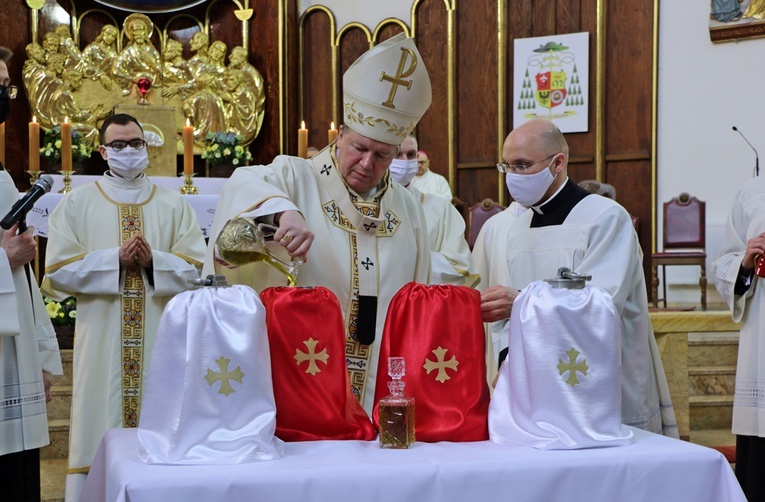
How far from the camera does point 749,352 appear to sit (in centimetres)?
429

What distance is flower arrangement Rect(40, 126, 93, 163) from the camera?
8.62 meters

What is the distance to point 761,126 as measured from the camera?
945 cm

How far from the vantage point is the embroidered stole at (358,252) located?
294 cm

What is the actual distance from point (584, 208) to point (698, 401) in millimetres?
3549

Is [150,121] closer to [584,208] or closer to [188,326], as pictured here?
[584,208]

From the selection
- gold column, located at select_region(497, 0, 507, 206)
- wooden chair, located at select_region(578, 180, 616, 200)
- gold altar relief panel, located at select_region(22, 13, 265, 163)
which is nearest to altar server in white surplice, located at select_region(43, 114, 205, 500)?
gold altar relief panel, located at select_region(22, 13, 265, 163)

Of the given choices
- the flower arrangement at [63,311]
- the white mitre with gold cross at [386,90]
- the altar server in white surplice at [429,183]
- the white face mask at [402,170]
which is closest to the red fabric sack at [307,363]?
the white mitre with gold cross at [386,90]

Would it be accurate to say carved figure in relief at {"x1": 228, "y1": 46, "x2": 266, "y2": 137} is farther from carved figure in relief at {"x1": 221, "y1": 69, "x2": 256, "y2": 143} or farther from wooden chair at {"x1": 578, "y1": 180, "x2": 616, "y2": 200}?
wooden chair at {"x1": 578, "y1": 180, "x2": 616, "y2": 200}

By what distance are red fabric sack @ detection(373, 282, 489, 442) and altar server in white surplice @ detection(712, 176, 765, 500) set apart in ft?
7.07

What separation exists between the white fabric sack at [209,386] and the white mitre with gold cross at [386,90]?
3.32 feet

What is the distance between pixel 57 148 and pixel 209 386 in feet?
23.6

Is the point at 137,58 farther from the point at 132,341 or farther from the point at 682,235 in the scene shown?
the point at 132,341

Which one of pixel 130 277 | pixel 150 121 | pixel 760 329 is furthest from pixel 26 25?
pixel 760 329

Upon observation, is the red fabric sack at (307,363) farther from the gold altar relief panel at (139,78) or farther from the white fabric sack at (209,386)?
the gold altar relief panel at (139,78)
